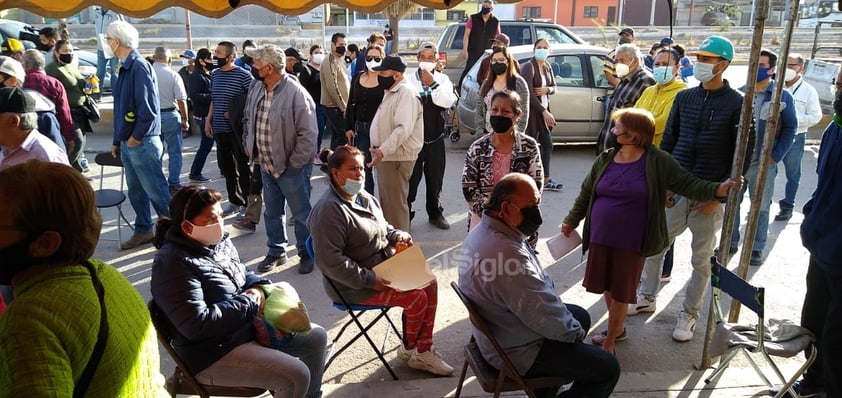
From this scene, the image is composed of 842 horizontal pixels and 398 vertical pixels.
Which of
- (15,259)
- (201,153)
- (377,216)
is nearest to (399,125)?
(377,216)

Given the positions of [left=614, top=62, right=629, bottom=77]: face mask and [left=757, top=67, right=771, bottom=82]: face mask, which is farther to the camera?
[left=614, top=62, right=629, bottom=77]: face mask

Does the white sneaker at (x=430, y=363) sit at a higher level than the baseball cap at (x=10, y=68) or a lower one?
lower

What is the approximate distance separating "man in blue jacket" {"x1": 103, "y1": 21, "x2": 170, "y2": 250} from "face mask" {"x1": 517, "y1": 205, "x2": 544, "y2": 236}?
407cm

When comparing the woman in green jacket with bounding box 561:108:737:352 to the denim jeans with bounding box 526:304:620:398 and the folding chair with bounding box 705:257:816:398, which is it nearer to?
the folding chair with bounding box 705:257:816:398

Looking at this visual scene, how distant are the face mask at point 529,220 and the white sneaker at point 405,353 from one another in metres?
1.23

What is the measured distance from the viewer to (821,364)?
3.63m

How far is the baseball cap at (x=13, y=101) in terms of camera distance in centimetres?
411

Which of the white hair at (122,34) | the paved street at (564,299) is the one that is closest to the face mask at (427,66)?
the paved street at (564,299)

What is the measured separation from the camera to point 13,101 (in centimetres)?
412

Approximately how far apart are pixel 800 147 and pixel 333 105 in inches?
215

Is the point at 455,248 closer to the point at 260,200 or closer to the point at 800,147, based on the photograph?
the point at 260,200

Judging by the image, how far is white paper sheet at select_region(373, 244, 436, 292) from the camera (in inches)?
151

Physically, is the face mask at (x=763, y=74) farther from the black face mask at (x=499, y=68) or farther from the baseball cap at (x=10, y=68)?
→ the baseball cap at (x=10, y=68)

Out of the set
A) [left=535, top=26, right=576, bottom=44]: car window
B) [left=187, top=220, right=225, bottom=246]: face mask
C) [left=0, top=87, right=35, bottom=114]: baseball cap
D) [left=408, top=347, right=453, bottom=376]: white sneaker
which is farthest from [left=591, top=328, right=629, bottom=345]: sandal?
[left=535, top=26, right=576, bottom=44]: car window
